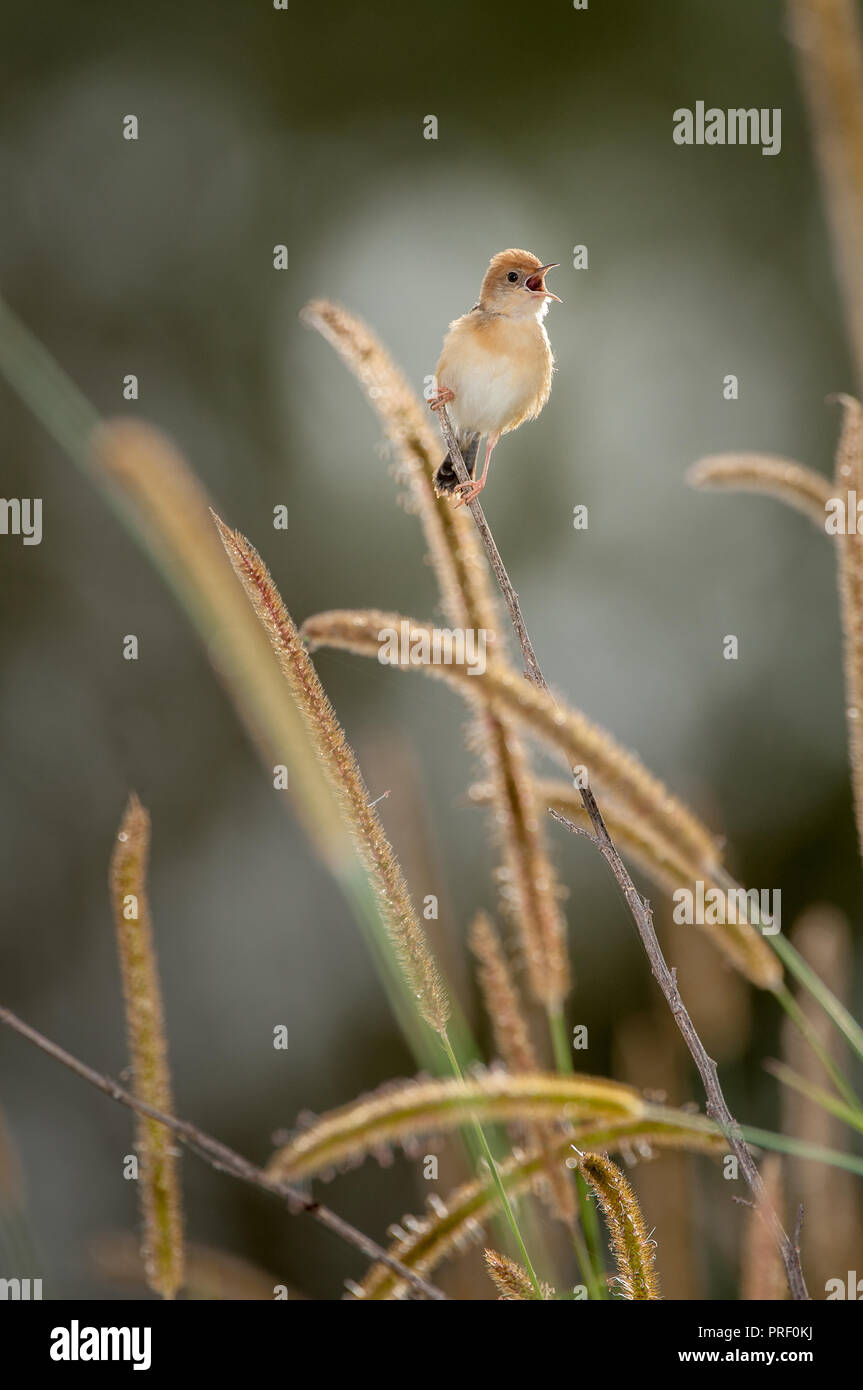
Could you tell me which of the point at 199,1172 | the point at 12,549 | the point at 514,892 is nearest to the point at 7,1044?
the point at 199,1172

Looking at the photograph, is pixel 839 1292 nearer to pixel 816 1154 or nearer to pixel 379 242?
pixel 816 1154

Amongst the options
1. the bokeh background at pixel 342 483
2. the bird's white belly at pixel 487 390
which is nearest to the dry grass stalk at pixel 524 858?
the bird's white belly at pixel 487 390

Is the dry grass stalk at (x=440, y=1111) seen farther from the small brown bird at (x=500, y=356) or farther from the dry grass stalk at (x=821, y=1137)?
the small brown bird at (x=500, y=356)

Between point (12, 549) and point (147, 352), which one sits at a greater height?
point (147, 352)

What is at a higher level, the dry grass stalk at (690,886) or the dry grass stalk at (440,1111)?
the dry grass stalk at (690,886)

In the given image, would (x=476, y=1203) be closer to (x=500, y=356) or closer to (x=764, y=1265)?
(x=764, y=1265)

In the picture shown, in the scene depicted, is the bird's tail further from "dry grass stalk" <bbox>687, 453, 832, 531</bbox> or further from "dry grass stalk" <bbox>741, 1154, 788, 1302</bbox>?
"dry grass stalk" <bbox>741, 1154, 788, 1302</bbox>

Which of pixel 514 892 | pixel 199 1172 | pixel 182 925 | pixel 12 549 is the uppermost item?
pixel 12 549

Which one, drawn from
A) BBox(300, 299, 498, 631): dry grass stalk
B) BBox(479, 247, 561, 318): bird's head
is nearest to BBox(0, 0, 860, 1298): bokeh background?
BBox(479, 247, 561, 318): bird's head
